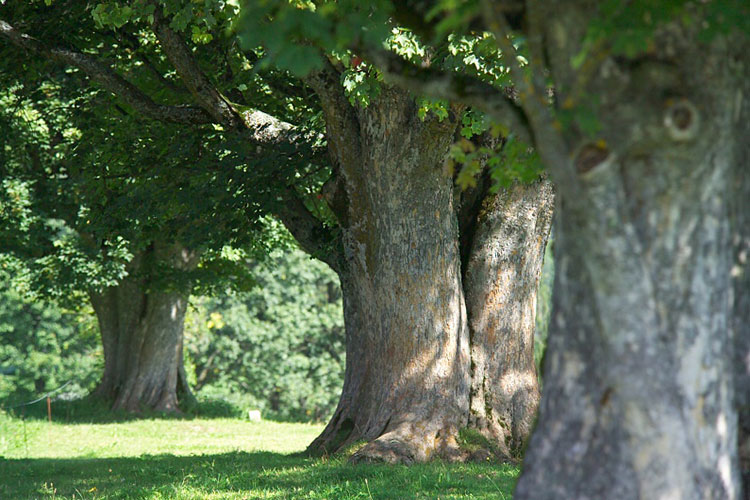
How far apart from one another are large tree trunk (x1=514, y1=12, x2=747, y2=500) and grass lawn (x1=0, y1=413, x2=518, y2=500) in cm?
389

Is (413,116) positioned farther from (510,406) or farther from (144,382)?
(144,382)

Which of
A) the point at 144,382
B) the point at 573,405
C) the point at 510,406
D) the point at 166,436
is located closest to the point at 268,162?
the point at 510,406

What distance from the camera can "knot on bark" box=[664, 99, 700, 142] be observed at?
3035 mm

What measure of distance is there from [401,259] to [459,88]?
19.5 ft

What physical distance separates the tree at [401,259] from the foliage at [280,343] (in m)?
28.0

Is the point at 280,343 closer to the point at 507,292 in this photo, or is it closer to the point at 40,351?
the point at 40,351

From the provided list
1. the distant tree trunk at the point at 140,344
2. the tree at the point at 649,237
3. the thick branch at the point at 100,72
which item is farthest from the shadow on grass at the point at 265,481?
the distant tree trunk at the point at 140,344

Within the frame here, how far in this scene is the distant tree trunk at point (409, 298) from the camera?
9.59 meters

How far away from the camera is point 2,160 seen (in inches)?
711

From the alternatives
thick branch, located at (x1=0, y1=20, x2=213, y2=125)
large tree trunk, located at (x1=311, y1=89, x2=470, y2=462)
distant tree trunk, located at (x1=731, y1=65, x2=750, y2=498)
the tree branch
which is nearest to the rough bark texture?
large tree trunk, located at (x1=311, y1=89, x2=470, y2=462)

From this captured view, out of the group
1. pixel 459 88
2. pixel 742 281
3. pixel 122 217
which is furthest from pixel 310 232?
pixel 742 281

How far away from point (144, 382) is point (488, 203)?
1591 cm

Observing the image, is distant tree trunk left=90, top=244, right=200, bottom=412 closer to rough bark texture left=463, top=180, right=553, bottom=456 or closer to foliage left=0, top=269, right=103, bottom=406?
rough bark texture left=463, top=180, right=553, bottom=456

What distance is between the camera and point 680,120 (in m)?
3.04
